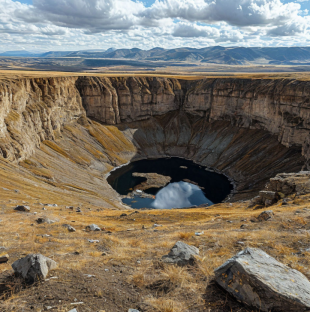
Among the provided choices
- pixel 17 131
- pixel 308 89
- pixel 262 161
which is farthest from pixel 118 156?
pixel 308 89

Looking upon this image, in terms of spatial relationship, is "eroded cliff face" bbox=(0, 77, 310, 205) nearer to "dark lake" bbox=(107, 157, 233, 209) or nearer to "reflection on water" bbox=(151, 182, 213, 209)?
"dark lake" bbox=(107, 157, 233, 209)

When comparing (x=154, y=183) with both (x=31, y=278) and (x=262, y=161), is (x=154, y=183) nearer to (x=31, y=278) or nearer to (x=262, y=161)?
(x=262, y=161)

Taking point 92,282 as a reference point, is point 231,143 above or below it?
below

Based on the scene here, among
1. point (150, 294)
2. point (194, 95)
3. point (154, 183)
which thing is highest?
point (194, 95)

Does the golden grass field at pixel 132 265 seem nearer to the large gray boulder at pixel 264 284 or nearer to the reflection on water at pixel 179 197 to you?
the large gray boulder at pixel 264 284

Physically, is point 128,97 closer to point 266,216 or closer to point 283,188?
point 283,188

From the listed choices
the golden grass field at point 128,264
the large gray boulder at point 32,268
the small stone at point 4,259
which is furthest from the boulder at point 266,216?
the small stone at point 4,259

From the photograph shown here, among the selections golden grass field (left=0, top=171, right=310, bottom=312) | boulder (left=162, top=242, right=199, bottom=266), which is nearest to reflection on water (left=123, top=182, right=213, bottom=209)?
golden grass field (left=0, top=171, right=310, bottom=312)
